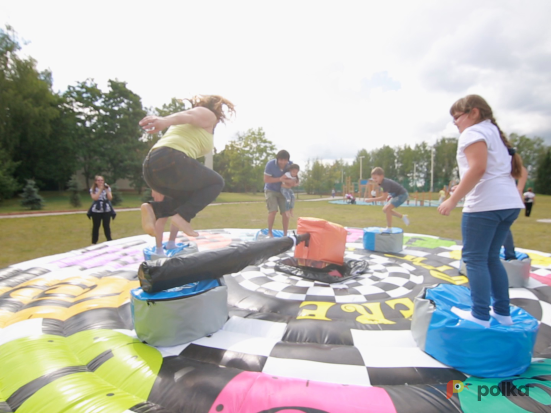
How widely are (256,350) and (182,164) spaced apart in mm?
1412

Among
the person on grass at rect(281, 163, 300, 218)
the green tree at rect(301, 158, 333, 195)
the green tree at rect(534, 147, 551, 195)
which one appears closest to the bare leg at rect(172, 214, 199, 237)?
the person on grass at rect(281, 163, 300, 218)

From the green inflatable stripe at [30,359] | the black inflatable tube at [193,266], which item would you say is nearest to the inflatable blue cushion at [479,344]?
the black inflatable tube at [193,266]

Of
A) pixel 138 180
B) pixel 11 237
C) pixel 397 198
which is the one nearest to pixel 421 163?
pixel 138 180

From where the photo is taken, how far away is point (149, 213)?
241 cm

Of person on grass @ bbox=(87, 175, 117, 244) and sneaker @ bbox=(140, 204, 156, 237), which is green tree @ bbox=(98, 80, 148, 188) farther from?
sneaker @ bbox=(140, 204, 156, 237)

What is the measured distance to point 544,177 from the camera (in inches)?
1113

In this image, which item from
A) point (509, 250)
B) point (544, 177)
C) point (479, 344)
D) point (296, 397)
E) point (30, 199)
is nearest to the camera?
point (296, 397)

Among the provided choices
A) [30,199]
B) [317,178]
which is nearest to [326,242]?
[30,199]

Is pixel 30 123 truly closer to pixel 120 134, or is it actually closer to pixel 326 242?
pixel 120 134

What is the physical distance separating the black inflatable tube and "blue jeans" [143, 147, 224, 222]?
0.70 meters

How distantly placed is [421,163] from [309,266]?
4472cm

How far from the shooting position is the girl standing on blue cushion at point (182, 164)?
212cm

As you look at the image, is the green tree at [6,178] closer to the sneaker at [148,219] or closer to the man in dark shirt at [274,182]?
the man in dark shirt at [274,182]

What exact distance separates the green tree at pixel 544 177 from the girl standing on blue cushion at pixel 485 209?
120 feet
